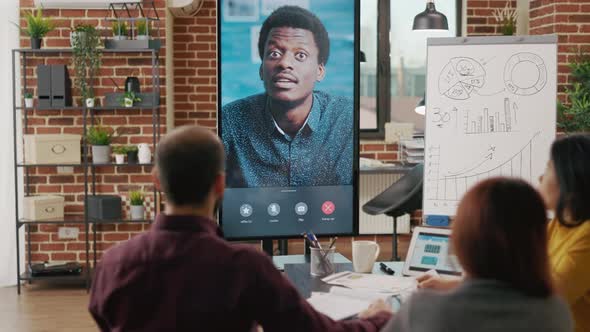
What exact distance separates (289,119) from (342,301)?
121 centimetres

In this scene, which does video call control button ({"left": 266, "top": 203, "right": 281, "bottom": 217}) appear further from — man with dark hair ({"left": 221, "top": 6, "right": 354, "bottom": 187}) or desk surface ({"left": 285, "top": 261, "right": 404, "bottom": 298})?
desk surface ({"left": 285, "top": 261, "right": 404, "bottom": 298})

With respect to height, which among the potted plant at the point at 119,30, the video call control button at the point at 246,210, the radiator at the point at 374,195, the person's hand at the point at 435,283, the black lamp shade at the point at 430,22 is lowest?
the radiator at the point at 374,195

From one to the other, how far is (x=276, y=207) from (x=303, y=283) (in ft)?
2.47

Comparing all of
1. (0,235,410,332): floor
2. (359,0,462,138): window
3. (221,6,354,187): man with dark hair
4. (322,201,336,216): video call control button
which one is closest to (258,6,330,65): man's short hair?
(221,6,354,187): man with dark hair

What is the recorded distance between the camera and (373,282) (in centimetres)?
275

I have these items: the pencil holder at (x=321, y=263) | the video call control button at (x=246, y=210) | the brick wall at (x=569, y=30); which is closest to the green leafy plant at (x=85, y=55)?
the video call control button at (x=246, y=210)

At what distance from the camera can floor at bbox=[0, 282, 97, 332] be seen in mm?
4926

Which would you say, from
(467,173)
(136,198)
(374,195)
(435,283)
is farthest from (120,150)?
(435,283)

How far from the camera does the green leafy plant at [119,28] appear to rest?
19.3 feet

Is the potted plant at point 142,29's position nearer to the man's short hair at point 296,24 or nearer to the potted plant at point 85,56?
the potted plant at point 85,56

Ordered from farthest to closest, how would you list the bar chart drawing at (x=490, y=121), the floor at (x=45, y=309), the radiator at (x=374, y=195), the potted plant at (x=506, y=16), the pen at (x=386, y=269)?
the radiator at (x=374, y=195) → the potted plant at (x=506, y=16) → the floor at (x=45, y=309) → the bar chart drawing at (x=490, y=121) → the pen at (x=386, y=269)

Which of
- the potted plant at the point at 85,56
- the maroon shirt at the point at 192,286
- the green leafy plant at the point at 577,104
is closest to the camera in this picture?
the maroon shirt at the point at 192,286

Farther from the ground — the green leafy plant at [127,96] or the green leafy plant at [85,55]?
the green leafy plant at [85,55]

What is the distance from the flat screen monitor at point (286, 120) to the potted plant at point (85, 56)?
2.52 meters
